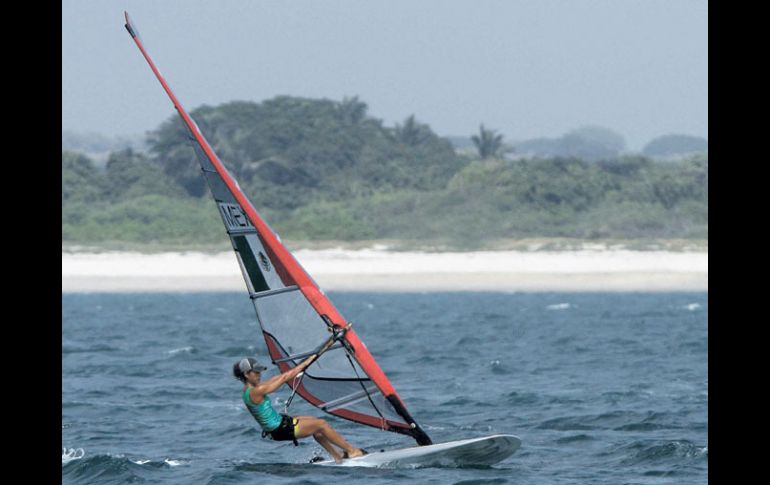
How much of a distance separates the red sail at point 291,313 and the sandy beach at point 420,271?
119 ft

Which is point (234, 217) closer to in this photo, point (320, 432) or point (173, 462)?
point (320, 432)

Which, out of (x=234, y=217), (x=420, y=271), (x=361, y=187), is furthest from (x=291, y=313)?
(x=361, y=187)

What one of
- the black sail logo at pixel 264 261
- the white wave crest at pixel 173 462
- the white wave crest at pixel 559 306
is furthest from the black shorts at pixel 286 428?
the white wave crest at pixel 559 306

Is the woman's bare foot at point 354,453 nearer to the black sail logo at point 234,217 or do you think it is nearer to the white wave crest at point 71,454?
the black sail logo at point 234,217

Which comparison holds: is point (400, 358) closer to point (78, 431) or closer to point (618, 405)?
point (618, 405)

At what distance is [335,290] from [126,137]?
148 metres

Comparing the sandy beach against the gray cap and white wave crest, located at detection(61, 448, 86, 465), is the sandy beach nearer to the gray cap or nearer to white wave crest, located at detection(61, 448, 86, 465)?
white wave crest, located at detection(61, 448, 86, 465)

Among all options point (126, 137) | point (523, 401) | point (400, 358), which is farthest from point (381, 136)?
point (126, 137)

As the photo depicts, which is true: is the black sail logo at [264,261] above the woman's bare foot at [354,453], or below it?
above

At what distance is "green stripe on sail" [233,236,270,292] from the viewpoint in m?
12.7

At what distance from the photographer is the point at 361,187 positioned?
230 ft

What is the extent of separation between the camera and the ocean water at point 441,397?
12.9 meters

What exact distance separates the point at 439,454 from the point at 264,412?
165cm

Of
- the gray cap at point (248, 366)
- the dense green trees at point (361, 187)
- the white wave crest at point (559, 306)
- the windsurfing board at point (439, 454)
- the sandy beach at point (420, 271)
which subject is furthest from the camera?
the dense green trees at point (361, 187)
